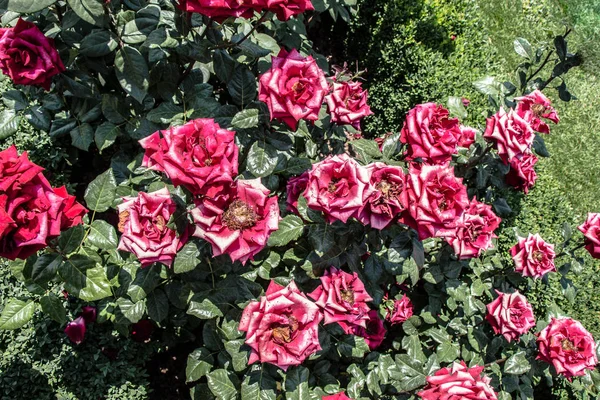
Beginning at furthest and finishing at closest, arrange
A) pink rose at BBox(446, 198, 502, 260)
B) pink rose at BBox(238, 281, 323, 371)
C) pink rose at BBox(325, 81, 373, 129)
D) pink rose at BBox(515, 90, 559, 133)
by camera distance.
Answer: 1. pink rose at BBox(515, 90, 559, 133)
2. pink rose at BBox(446, 198, 502, 260)
3. pink rose at BBox(325, 81, 373, 129)
4. pink rose at BBox(238, 281, 323, 371)

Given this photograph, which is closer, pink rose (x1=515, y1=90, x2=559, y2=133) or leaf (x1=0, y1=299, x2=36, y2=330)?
leaf (x1=0, y1=299, x2=36, y2=330)

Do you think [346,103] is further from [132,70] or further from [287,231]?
[132,70]

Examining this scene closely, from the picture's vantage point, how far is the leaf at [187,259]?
1776mm

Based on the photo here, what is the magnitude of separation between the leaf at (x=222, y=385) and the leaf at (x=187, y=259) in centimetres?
59

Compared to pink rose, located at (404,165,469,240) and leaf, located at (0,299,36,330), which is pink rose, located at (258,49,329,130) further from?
leaf, located at (0,299,36,330)

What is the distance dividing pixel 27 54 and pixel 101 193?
0.68 metres

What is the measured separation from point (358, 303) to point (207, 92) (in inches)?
45.3

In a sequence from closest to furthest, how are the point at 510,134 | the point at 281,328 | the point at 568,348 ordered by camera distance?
the point at 281,328 → the point at 510,134 → the point at 568,348

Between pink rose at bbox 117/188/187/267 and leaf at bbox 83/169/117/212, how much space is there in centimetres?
42

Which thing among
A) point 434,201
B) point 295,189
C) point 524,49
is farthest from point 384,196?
point 524,49

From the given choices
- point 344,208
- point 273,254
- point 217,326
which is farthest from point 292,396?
point 344,208

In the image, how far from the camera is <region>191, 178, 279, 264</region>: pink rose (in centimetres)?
159

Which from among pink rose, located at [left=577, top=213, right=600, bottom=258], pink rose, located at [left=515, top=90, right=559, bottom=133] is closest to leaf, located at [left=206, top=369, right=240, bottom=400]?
pink rose, located at [left=515, top=90, right=559, bottom=133]

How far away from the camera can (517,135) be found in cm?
223
